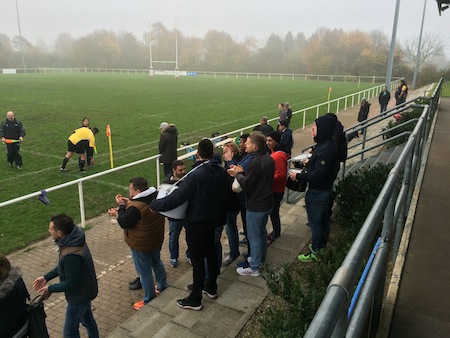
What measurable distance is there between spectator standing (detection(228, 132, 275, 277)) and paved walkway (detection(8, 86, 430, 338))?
0.98 ft

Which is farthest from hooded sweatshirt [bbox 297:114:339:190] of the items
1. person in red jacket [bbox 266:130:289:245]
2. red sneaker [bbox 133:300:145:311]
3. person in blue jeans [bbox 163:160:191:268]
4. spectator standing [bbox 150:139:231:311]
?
red sneaker [bbox 133:300:145:311]

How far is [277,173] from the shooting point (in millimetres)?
4875

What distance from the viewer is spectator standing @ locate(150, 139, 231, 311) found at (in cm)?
385

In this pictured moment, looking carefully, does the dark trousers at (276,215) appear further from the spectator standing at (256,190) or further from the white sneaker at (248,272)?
the white sneaker at (248,272)

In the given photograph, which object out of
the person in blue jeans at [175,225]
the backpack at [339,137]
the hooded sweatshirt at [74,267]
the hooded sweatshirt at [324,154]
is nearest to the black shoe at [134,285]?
the person in blue jeans at [175,225]

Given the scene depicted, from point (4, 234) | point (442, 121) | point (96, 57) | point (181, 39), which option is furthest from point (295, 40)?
point (4, 234)

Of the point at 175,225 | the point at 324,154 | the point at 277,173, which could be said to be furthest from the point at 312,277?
the point at 175,225

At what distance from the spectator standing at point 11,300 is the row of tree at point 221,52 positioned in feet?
207

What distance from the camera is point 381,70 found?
5959cm

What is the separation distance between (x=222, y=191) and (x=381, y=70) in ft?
203

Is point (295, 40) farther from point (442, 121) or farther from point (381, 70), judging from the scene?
point (442, 121)

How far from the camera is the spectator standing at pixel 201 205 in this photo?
3854 mm

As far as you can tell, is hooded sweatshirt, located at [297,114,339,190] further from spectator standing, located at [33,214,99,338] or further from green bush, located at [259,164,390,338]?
spectator standing, located at [33,214,99,338]

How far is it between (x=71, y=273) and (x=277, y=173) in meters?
2.53
